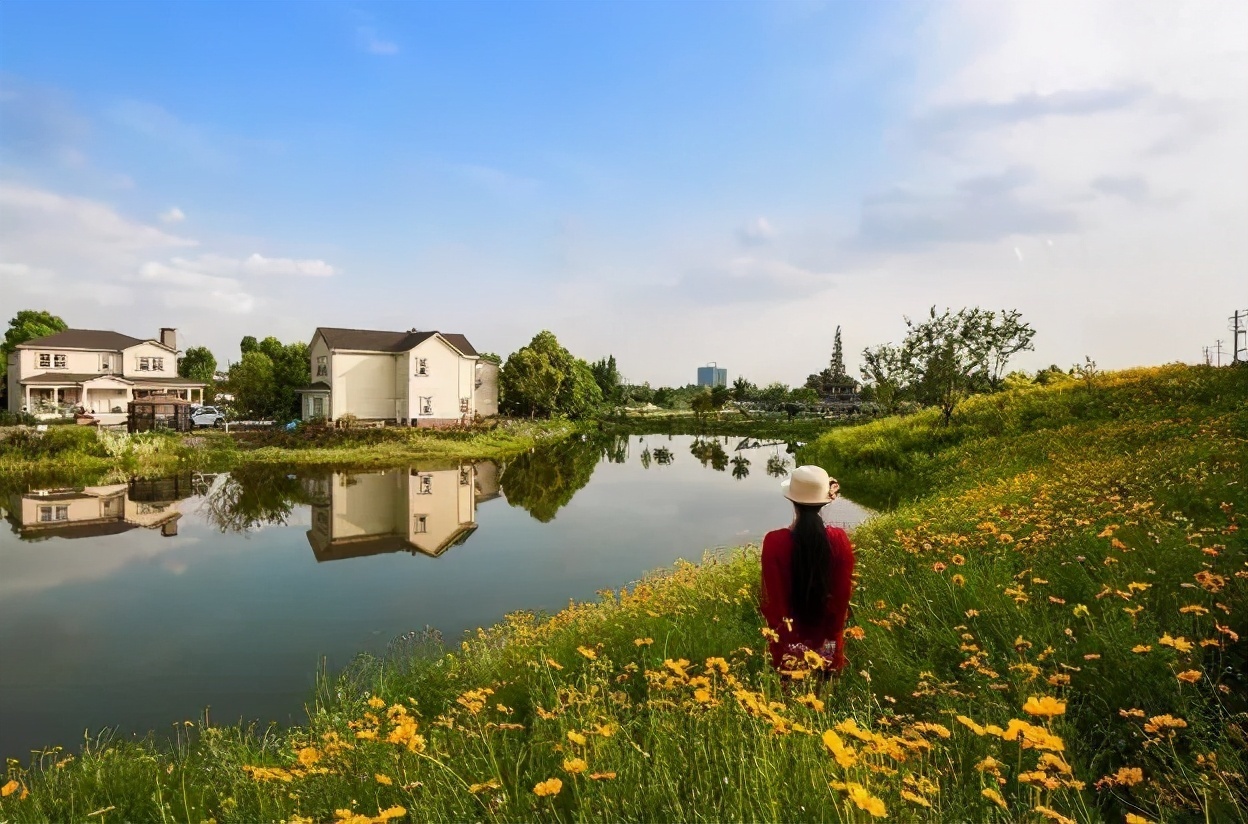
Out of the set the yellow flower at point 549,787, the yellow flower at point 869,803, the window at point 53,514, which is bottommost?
the window at point 53,514

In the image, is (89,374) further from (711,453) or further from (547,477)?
(711,453)

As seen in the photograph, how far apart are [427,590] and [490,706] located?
6202 mm

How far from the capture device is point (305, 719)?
245 inches

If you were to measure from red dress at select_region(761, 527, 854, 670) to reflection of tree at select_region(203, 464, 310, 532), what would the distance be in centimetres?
1473

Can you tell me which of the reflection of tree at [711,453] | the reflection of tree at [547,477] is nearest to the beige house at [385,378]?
the reflection of tree at [547,477]

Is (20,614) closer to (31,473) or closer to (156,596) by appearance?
(156,596)

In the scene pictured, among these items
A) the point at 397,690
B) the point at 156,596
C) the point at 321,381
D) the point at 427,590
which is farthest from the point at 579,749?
the point at 321,381

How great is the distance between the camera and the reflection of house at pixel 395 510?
A: 1357 cm

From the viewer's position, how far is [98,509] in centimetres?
1623

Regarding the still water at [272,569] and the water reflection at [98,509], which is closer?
the still water at [272,569]

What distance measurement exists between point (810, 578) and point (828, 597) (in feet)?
0.59

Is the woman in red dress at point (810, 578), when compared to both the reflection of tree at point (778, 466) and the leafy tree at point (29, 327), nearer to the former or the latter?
the reflection of tree at point (778, 466)

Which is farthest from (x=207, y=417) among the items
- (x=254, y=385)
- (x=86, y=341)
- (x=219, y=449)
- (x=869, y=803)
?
(x=869, y=803)

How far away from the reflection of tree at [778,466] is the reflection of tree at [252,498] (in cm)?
1727
